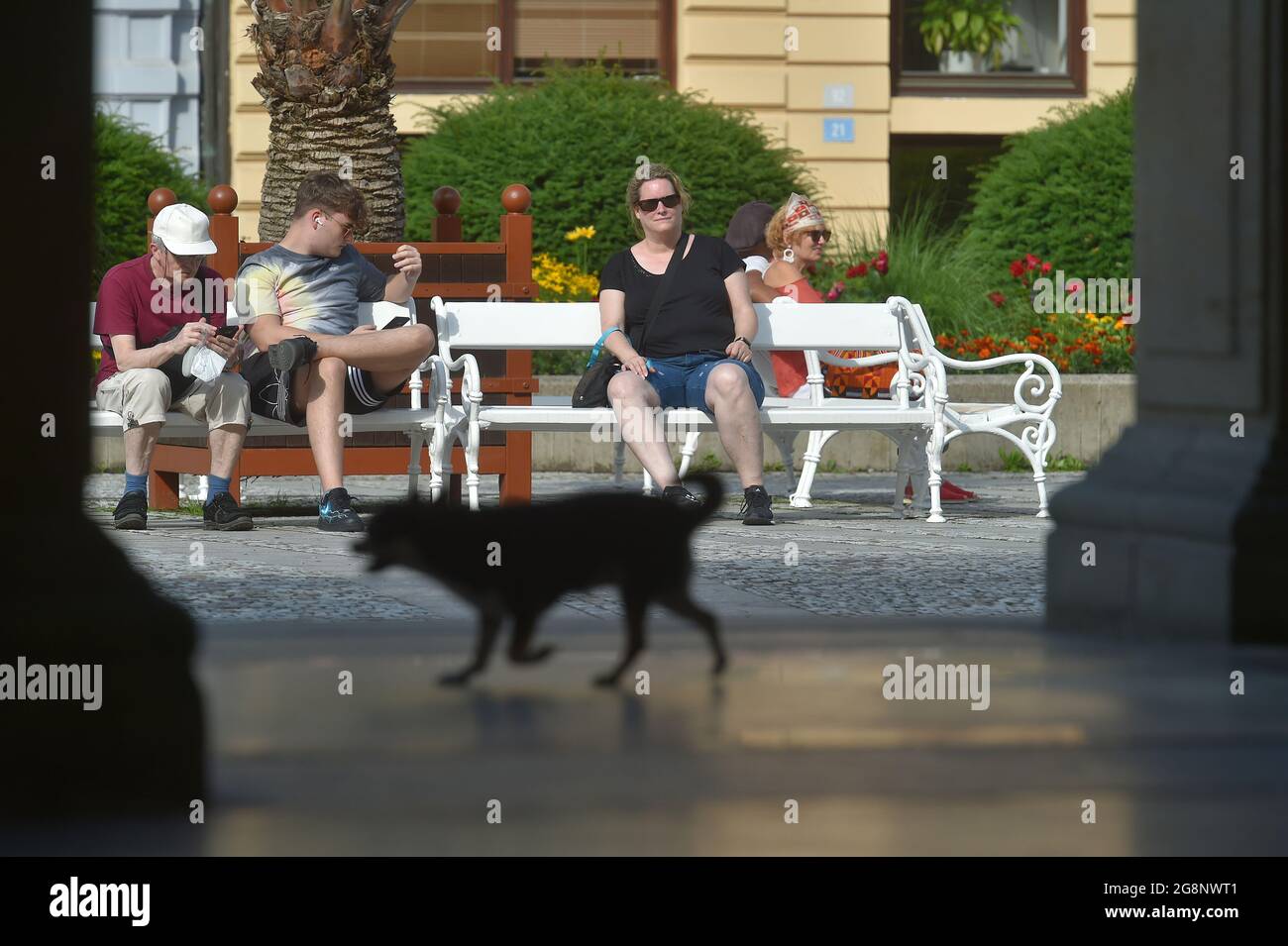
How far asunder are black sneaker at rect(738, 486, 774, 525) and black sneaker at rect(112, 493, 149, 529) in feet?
7.84

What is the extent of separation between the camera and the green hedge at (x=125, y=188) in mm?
13430

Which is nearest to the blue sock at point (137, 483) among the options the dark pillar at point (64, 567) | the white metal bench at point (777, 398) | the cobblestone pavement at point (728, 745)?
the white metal bench at point (777, 398)

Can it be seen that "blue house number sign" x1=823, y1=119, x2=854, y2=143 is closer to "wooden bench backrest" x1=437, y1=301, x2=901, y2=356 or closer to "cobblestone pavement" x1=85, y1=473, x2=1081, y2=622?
"cobblestone pavement" x1=85, y1=473, x2=1081, y2=622

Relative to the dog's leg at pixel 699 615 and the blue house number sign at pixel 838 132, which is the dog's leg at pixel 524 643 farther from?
the blue house number sign at pixel 838 132

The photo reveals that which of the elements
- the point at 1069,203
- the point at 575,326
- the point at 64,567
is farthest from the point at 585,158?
the point at 64,567

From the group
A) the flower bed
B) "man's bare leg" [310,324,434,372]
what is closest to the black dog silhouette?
"man's bare leg" [310,324,434,372]

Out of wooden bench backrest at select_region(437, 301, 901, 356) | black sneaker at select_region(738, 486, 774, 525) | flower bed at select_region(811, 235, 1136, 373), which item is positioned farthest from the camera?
flower bed at select_region(811, 235, 1136, 373)

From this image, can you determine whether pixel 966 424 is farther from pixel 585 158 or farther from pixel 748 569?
pixel 585 158

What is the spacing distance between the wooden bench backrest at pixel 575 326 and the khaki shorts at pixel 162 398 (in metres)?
1.15

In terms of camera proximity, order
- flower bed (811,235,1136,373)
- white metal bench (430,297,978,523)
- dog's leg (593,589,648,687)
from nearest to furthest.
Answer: dog's leg (593,589,648,687) → white metal bench (430,297,978,523) → flower bed (811,235,1136,373)

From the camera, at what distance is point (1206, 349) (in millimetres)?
4879

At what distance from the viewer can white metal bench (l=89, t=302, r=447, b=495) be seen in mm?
8219
